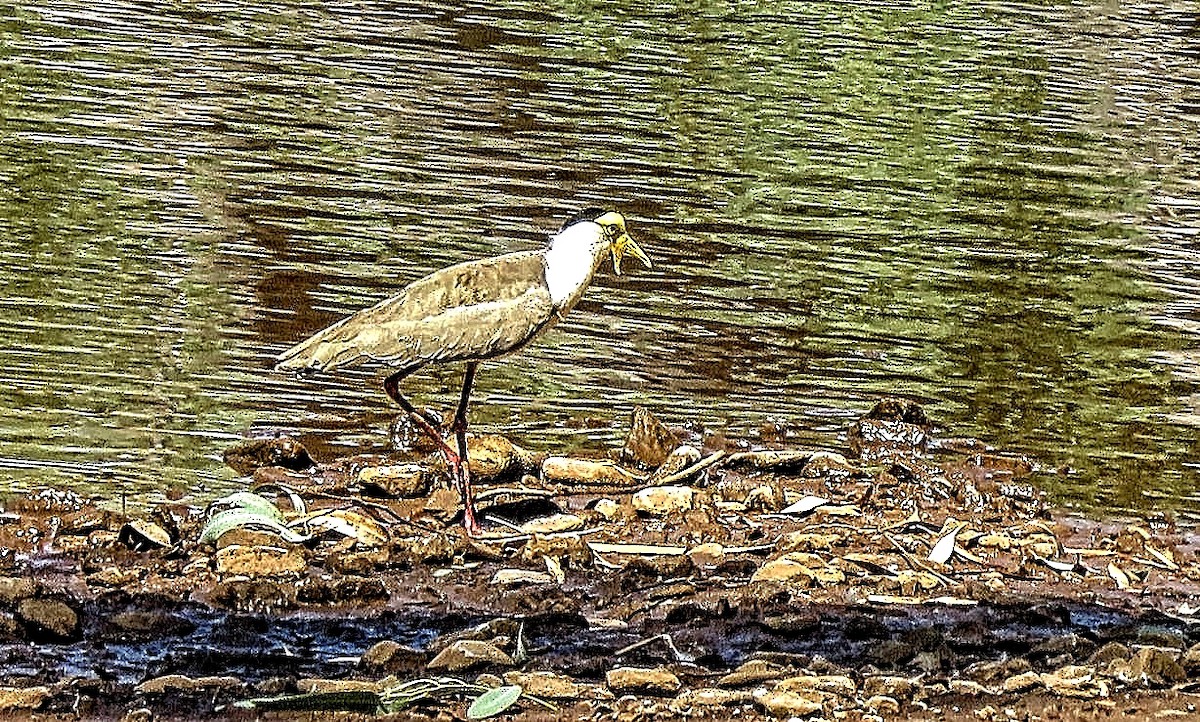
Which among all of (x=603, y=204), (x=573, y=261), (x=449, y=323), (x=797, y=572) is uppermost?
(x=573, y=261)

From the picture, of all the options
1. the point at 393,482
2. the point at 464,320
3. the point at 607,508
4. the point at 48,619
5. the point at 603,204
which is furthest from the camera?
the point at 603,204

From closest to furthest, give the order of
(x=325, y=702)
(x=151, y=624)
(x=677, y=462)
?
(x=325, y=702) → (x=151, y=624) → (x=677, y=462)

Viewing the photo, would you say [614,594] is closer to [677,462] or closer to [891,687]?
[891,687]

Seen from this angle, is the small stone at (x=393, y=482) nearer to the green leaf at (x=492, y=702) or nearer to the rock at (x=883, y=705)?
the green leaf at (x=492, y=702)

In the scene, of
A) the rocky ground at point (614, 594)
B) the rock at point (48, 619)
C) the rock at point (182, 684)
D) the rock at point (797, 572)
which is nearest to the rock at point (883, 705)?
the rocky ground at point (614, 594)

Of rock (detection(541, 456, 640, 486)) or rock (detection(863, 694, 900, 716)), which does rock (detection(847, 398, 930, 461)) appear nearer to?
rock (detection(541, 456, 640, 486))

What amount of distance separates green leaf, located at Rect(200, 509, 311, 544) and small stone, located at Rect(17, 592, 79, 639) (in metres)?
1.09

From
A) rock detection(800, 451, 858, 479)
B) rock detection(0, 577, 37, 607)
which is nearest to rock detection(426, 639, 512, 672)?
rock detection(0, 577, 37, 607)

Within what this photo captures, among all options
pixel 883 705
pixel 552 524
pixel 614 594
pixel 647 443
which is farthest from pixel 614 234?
pixel 883 705

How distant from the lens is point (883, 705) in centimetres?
609

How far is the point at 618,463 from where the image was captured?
914cm

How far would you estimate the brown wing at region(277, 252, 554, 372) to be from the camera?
8.16 metres

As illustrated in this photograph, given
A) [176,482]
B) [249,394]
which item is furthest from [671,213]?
[176,482]

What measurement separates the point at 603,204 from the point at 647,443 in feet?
17.1
